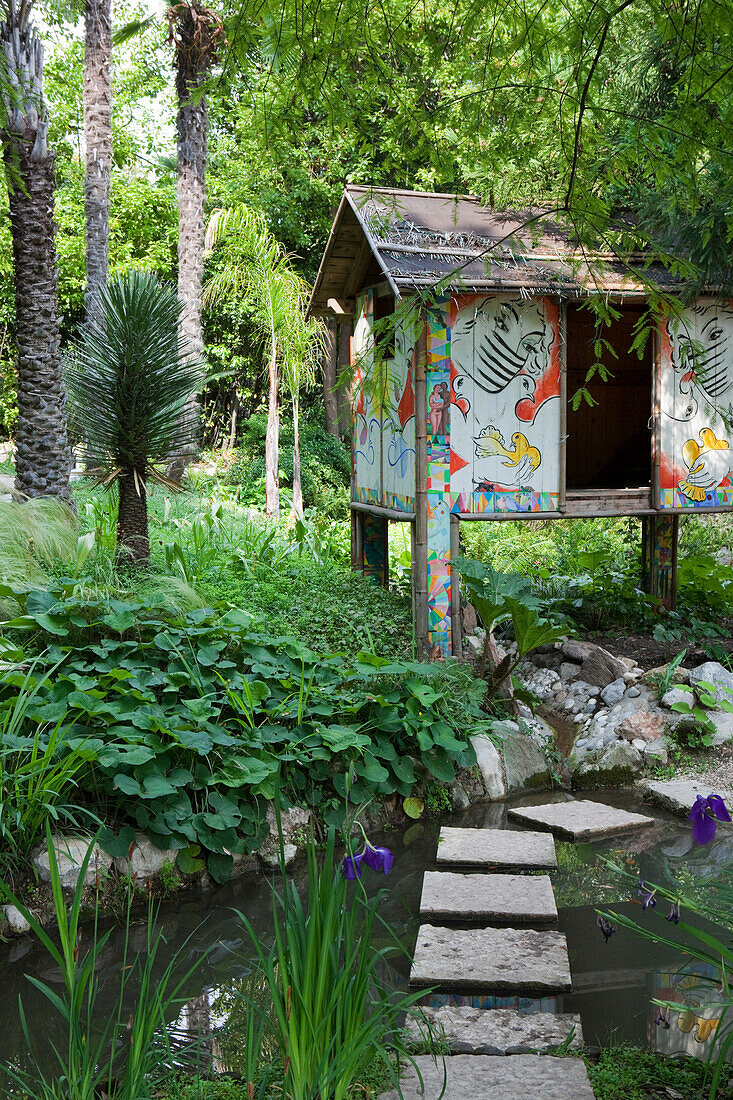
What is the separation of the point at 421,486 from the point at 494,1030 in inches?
164

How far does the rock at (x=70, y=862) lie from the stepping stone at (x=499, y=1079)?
197 centimetres

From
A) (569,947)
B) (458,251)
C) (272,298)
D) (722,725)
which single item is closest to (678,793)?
(722,725)

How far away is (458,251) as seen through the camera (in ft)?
22.5

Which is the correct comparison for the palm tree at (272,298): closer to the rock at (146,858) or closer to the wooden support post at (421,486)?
the wooden support post at (421,486)

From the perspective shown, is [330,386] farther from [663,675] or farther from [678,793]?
[678,793]

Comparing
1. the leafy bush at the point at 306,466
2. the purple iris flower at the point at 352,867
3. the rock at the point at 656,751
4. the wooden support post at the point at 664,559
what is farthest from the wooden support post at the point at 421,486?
the leafy bush at the point at 306,466

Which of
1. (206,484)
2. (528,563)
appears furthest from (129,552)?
(206,484)

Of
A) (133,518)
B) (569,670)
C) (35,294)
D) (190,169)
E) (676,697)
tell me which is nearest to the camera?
(676,697)

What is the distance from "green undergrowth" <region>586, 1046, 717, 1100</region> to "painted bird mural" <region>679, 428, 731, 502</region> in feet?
17.7

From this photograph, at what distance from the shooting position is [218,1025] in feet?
10.5

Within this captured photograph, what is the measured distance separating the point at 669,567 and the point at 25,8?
7484mm

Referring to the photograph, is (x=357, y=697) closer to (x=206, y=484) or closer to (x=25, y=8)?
(x=25, y=8)

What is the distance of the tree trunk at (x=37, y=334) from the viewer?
7.61 meters

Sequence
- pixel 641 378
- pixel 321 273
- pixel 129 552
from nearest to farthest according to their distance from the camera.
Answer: pixel 129 552 → pixel 321 273 → pixel 641 378
